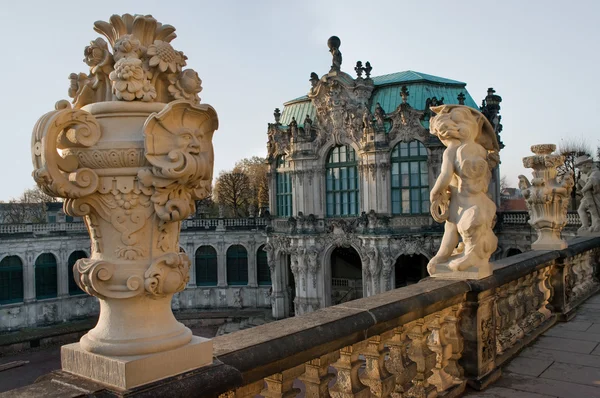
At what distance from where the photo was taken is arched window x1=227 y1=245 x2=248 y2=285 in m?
37.4

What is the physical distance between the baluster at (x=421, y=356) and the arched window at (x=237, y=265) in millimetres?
33148

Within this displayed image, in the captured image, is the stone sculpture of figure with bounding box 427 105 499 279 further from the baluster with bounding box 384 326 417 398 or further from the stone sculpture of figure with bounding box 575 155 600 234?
the stone sculpture of figure with bounding box 575 155 600 234

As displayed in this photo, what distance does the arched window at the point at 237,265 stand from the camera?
37375 mm

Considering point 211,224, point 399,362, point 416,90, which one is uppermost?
point 416,90

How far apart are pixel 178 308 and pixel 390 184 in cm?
1749

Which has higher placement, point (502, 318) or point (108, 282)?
point (108, 282)

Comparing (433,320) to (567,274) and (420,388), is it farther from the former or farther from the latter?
(567,274)

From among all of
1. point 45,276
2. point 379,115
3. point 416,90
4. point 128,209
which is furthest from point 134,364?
point 45,276

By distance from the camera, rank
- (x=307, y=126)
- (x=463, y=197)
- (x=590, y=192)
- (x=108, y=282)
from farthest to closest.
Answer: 1. (x=307, y=126)
2. (x=590, y=192)
3. (x=463, y=197)
4. (x=108, y=282)

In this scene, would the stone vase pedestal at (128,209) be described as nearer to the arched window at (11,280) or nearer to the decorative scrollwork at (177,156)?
the decorative scrollwork at (177,156)

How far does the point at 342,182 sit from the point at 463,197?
24.3m

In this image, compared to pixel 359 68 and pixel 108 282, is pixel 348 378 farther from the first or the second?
pixel 359 68

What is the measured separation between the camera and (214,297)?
122 ft

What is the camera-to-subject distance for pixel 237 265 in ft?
123
